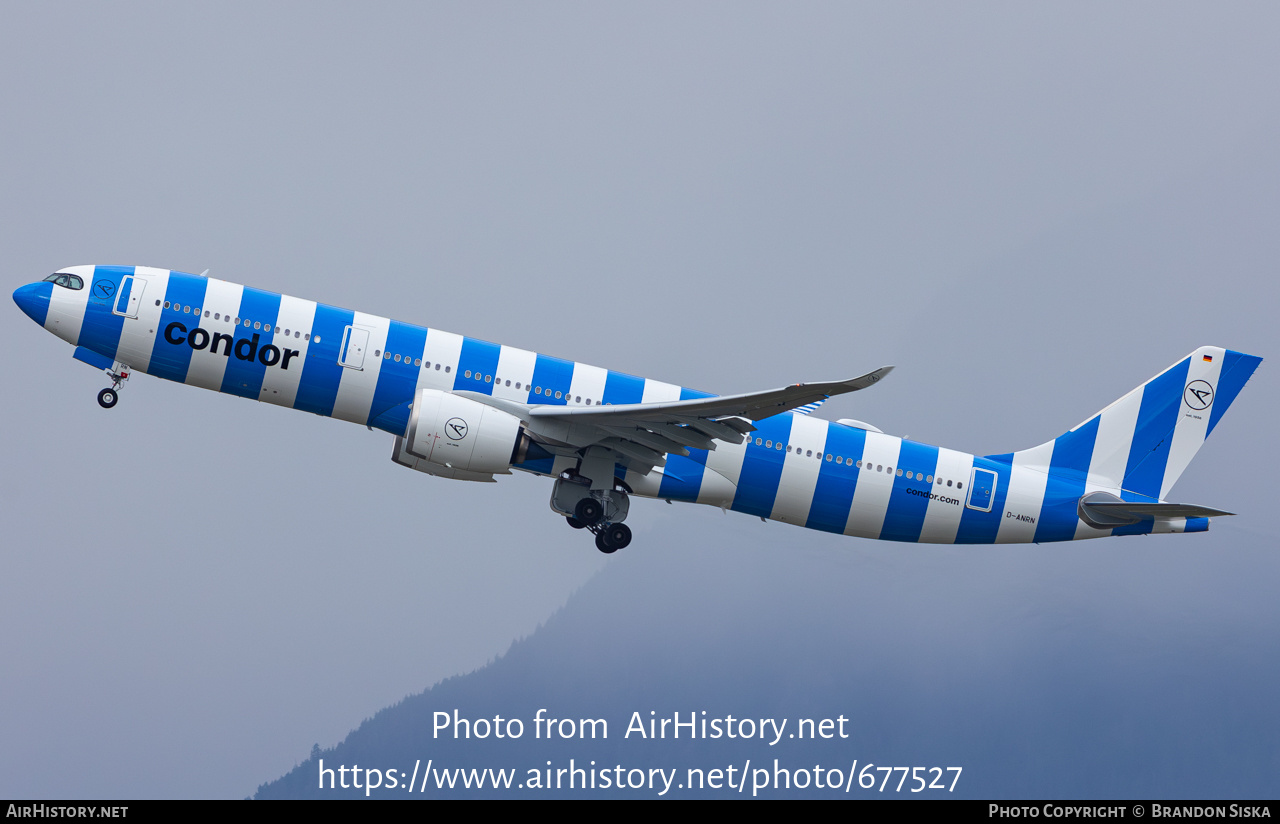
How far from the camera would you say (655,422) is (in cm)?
2638

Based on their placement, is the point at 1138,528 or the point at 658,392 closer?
the point at 658,392

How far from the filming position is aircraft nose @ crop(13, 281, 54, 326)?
90.1 feet

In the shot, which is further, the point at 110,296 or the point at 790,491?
the point at 790,491

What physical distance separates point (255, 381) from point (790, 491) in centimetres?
1331

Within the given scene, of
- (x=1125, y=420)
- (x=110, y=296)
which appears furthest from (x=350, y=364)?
(x=1125, y=420)

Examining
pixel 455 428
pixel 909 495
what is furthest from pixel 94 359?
pixel 909 495

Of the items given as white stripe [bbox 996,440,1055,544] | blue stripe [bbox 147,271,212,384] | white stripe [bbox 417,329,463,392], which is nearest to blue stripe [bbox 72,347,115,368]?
blue stripe [bbox 147,271,212,384]

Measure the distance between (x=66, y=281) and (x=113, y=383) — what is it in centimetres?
264

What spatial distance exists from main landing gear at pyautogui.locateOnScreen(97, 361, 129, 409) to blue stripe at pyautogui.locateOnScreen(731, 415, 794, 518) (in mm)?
15149

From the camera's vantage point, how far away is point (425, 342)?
27.8 m

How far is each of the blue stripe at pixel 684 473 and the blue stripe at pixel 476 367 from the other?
15.8 feet

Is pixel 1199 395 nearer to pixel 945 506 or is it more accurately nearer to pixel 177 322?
pixel 945 506

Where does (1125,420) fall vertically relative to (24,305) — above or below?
above

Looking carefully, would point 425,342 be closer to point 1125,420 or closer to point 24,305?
point 24,305
